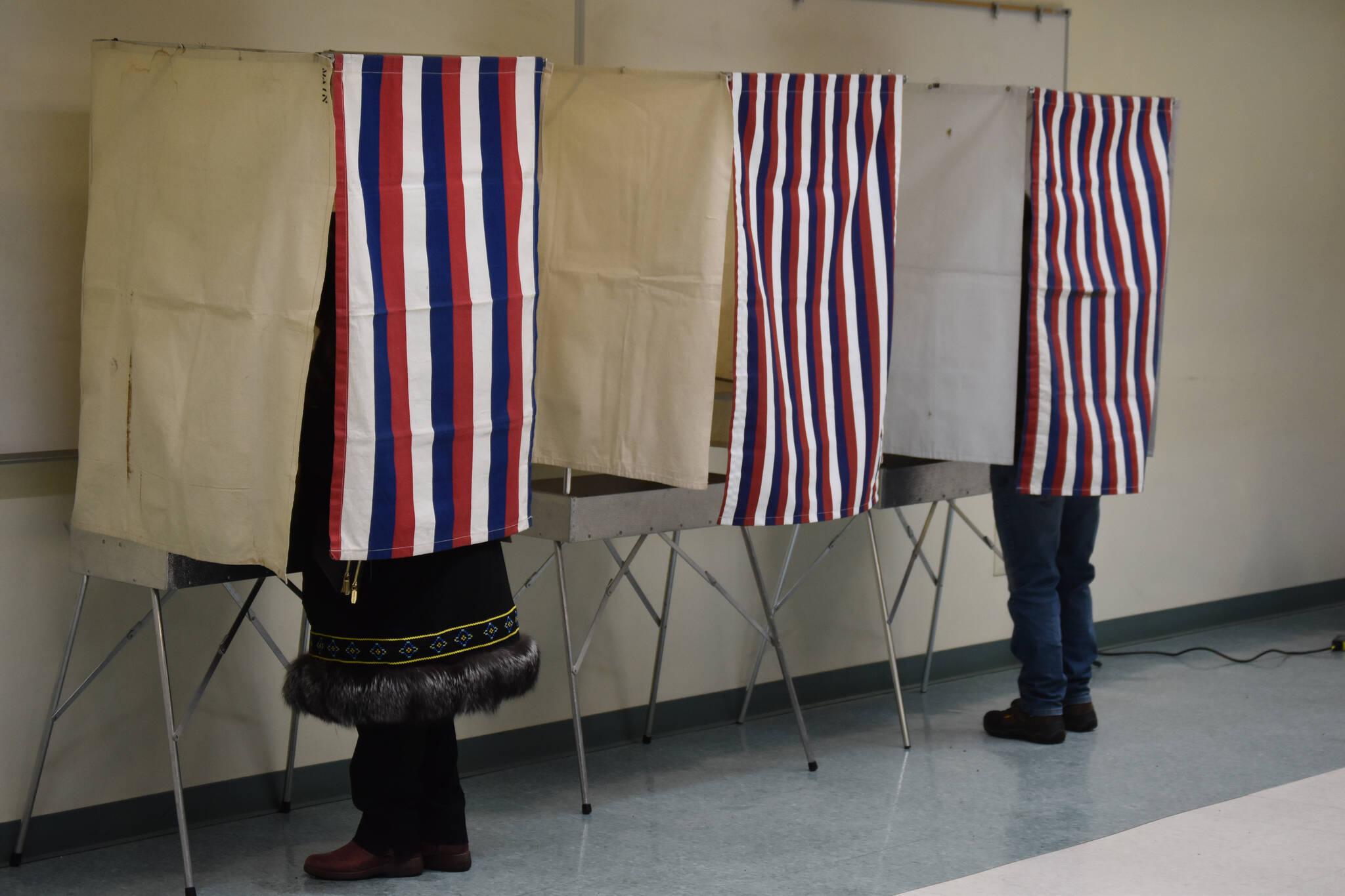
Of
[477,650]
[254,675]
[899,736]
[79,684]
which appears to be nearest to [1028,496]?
[899,736]

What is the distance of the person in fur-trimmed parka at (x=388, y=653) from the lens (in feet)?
9.19

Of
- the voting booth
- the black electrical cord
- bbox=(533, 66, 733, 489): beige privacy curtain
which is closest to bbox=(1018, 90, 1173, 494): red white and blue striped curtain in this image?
the voting booth

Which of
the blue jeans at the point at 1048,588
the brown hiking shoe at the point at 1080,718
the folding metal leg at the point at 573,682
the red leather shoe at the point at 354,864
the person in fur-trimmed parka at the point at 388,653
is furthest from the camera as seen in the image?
the brown hiking shoe at the point at 1080,718

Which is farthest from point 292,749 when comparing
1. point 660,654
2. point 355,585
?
point 660,654

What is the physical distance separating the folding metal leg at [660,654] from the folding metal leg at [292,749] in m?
1.03

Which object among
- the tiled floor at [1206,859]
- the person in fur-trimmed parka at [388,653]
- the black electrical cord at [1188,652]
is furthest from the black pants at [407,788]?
the black electrical cord at [1188,652]

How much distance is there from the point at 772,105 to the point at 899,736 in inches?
76.3

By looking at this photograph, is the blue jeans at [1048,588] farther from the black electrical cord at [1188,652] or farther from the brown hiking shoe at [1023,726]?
the black electrical cord at [1188,652]

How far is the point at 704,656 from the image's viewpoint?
4.40m

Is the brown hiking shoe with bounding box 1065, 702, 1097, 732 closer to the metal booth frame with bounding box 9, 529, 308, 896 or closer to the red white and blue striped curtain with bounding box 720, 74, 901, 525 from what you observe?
the red white and blue striped curtain with bounding box 720, 74, 901, 525

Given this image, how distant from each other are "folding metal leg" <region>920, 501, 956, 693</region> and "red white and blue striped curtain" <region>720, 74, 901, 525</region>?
4.17 ft

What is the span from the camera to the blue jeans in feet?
13.6

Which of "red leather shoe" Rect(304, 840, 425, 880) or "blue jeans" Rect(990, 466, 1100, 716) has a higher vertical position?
"blue jeans" Rect(990, 466, 1100, 716)

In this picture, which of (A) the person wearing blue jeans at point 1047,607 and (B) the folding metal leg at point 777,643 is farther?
(A) the person wearing blue jeans at point 1047,607
